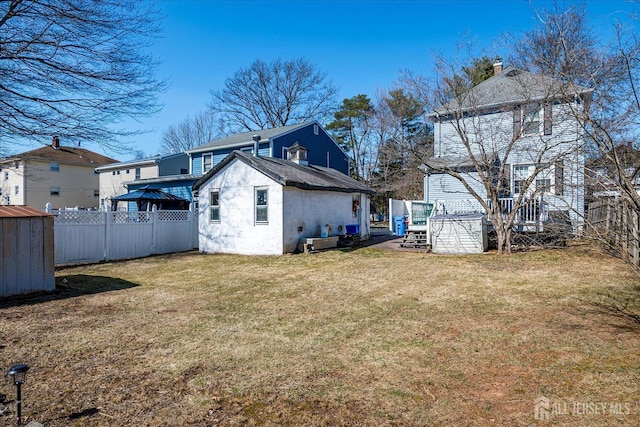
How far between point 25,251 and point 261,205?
714cm

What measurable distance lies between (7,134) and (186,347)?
8.38 meters

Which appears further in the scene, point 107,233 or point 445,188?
point 445,188

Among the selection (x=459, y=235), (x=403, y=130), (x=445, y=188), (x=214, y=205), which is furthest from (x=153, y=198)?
(x=403, y=130)

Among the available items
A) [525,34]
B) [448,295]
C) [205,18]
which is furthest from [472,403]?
[205,18]

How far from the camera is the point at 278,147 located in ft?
76.5

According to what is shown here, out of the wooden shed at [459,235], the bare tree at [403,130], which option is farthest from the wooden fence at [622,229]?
the bare tree at [403,130]

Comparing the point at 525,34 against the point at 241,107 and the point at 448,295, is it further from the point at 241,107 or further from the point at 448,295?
the point at 241,107

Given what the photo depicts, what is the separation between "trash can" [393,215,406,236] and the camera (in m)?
19.4

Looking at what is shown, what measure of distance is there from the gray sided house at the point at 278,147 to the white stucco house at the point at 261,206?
7729 millimetres

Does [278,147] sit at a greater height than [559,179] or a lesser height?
greater

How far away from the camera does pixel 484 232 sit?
466 inches

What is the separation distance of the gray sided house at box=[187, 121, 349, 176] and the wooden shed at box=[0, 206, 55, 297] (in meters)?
14.7

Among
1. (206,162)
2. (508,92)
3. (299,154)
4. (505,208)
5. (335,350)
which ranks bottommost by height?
(335,350)

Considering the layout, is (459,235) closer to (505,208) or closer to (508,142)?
(505,208)
